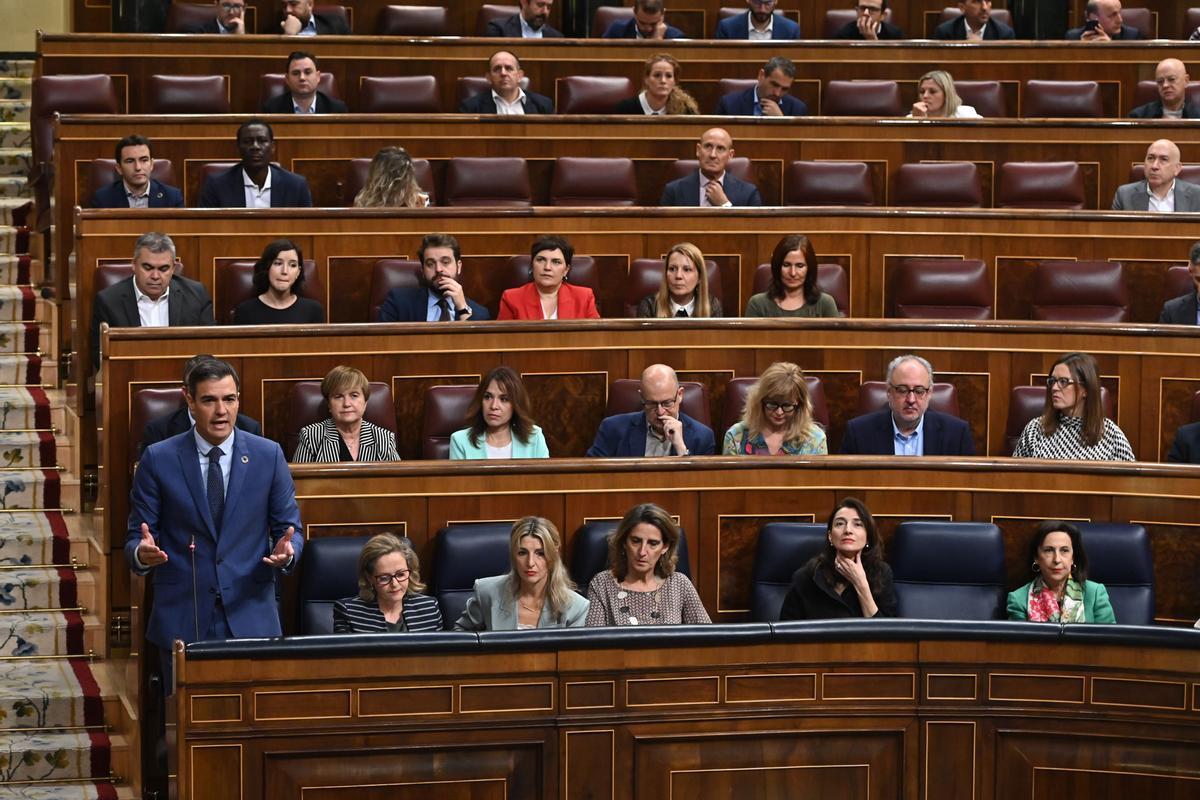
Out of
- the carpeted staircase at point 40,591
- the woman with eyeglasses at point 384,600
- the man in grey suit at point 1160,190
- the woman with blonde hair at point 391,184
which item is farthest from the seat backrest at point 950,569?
the man in grey suit at point 1160,190

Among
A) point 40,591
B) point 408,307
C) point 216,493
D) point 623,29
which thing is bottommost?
point 40,591

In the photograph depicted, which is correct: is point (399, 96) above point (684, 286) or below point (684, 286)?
above

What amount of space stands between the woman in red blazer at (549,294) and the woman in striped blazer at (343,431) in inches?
26.2

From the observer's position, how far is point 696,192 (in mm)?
4715

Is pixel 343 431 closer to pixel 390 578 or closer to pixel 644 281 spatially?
pixel 390 578

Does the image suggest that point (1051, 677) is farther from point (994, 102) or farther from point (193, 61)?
point (193, 61)

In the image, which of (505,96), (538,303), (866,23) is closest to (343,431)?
(538,303)

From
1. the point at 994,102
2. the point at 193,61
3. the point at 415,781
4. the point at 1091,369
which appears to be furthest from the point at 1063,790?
the point at 193,61

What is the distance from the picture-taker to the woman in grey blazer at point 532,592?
2994 millimetres

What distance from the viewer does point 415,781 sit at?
2.45 metres

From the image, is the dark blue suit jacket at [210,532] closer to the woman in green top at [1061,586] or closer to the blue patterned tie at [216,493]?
the blue patterned tie at [216,493]

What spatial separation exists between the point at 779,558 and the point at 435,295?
1131 millimetres

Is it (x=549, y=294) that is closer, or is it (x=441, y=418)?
(x=441, y=418)

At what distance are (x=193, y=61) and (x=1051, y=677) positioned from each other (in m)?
3.62
